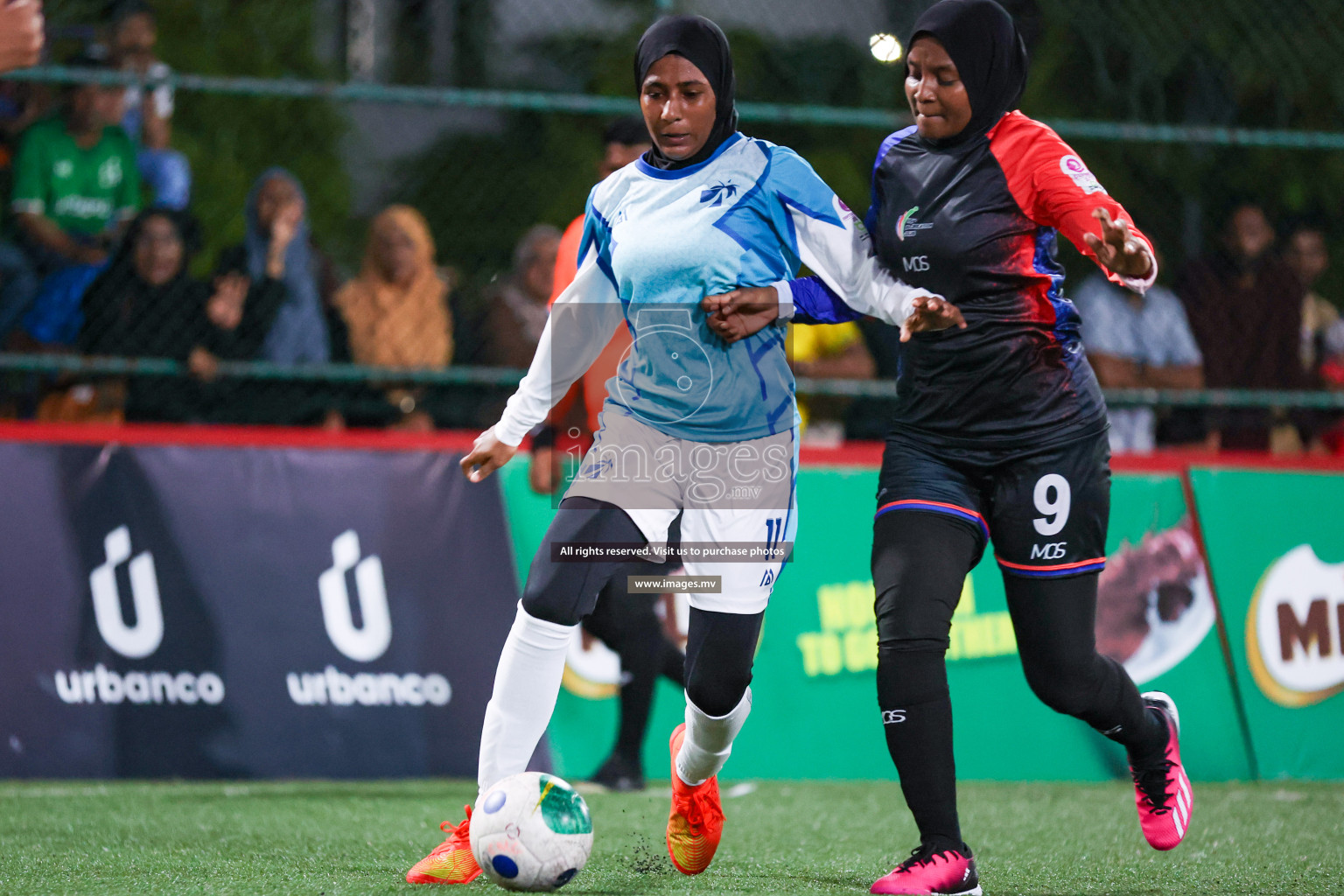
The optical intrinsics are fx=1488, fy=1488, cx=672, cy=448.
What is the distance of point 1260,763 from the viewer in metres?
6.43

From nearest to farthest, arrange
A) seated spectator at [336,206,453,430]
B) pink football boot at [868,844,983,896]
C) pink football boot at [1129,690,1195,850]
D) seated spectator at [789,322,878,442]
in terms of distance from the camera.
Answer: pink football boot at [868,844,983,896], pink football boot at [1129,690,1195,850], seated spectator at [336,206,453,430], seated spectator at [789,322,878,442]

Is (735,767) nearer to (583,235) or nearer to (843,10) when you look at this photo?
(583,235)

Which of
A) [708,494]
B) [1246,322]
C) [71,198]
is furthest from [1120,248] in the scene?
→ [71,198]

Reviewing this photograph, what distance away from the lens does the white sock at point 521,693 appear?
3.49 m

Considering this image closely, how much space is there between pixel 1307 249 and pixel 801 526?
341 centimetres

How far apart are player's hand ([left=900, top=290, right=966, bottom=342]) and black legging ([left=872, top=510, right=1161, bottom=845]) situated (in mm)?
470

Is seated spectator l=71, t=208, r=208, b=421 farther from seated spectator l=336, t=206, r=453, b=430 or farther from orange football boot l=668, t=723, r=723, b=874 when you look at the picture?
orange football boot l=668, t=723, r=723, b=874

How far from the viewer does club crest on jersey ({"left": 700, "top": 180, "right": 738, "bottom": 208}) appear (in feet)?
12.0

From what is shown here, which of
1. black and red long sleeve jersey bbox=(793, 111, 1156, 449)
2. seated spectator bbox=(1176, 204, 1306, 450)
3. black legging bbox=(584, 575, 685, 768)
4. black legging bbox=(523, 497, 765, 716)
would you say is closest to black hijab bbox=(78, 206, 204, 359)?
black legging bbox=(584, 575, 685, 768)

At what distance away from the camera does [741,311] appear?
361 centimetres

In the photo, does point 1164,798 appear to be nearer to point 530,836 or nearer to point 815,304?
point 815,304

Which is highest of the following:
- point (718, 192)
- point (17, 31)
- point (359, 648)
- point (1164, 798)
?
point (17, 31)

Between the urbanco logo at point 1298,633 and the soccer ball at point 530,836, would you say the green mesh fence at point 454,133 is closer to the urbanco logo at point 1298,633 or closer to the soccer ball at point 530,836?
the urbanco logo at point 1298,633

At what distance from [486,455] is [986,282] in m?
1.31
